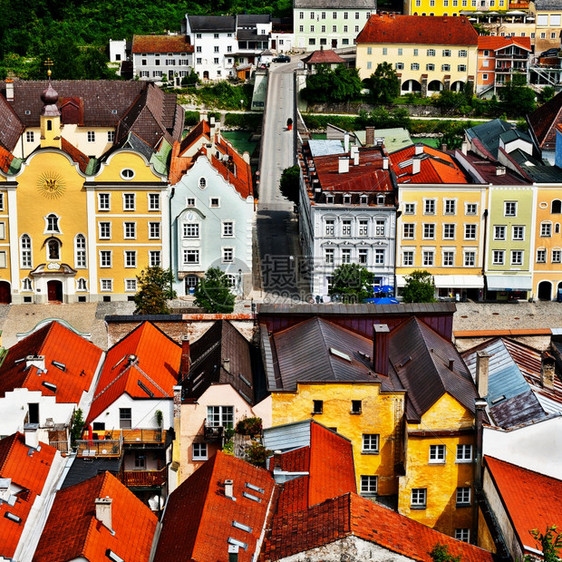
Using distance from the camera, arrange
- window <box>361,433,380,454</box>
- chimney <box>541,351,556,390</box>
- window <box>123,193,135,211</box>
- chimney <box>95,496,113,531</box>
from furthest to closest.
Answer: window <box>123,193,135,211</box> < chimney <box>541,351,556,390</box> < window <box>361,433,380,454</box> < chimney <box>95,496,113,531</box>

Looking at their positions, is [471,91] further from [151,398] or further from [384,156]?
[151,398]

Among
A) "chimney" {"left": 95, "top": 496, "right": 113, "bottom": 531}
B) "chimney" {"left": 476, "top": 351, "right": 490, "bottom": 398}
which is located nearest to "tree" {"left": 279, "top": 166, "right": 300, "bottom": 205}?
"chimney" {"left": 476, "top": 351, "right": 490, "bottom": 398}

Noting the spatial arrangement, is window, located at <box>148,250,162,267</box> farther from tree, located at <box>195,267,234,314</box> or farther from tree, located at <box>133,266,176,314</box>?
tree, located at <box>195,267,234,314</box>

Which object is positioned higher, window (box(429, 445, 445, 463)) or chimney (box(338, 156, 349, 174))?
chimney (box(338, 156, 349, 174))

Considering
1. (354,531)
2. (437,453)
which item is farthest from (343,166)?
(354,531)

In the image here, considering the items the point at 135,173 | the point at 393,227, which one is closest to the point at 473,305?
the point at 393,227

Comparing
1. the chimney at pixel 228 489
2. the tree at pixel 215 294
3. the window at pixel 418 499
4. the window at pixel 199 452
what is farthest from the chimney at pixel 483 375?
the tree at pixel 215 294

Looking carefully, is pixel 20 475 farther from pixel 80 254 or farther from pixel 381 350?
pixel 80 254
